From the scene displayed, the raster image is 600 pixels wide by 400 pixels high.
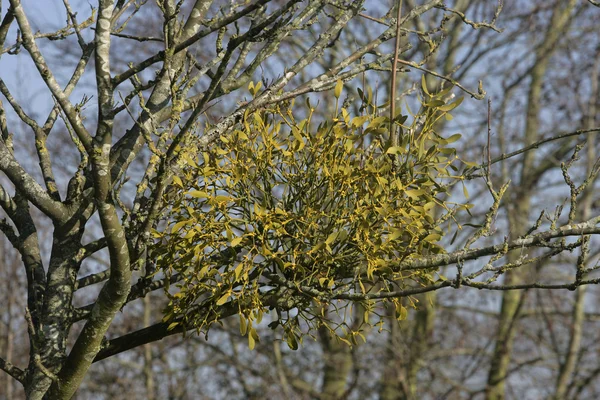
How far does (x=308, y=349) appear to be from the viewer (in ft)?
33.9

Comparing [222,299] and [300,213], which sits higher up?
[300,213]

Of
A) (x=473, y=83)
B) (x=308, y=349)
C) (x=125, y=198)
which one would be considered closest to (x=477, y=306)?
(x=308, y=349)

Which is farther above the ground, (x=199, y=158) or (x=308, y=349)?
(x=308, y=349)

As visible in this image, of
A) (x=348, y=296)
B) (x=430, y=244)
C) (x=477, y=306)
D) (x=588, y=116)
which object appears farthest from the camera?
(x=477, y=306)

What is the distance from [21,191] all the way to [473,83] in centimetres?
981

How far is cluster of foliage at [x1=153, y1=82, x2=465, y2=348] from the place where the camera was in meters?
1.83

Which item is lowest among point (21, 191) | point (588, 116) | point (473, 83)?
point (21, 191)

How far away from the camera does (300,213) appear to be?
73.6 inches

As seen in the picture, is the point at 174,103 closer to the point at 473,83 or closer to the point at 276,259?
the point at 276,259

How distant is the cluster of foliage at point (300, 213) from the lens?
5.99 ft

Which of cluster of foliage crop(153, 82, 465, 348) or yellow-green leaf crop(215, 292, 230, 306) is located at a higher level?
cluster of foliage crop(153, 82, 465, 348)

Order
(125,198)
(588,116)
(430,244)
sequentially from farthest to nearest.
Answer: (125,198)
(588,116)
(430,244)

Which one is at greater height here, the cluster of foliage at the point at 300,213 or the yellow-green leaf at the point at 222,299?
the cluster of foliage at the point at 300,213

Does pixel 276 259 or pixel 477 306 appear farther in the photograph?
pixel 477 306
